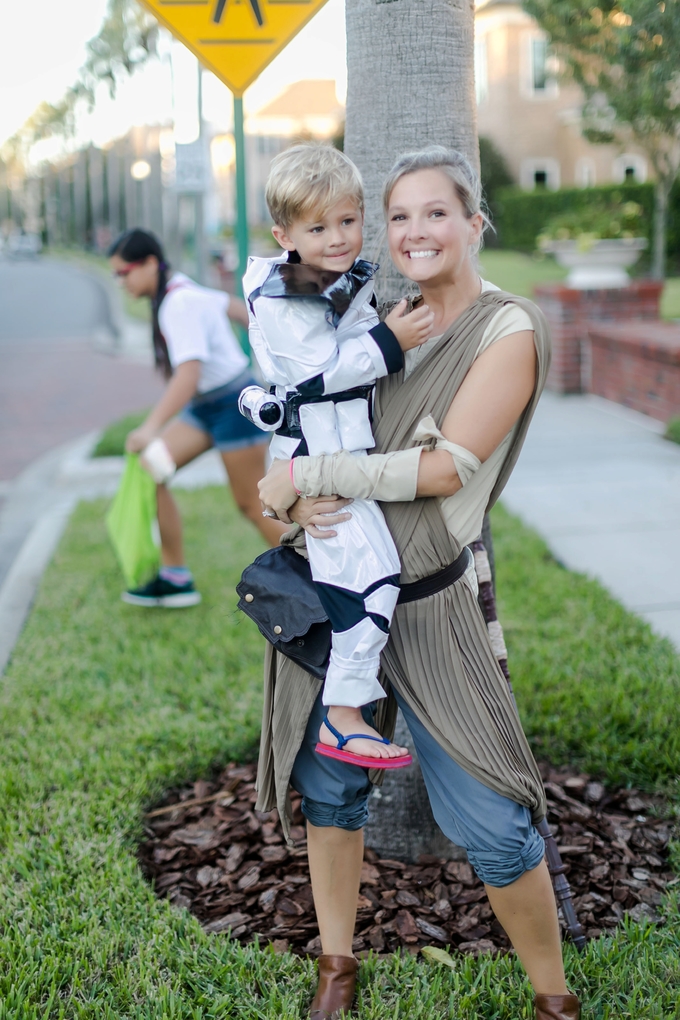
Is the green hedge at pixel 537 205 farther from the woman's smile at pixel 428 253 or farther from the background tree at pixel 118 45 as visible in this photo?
the woman's smile at pixel 428 253

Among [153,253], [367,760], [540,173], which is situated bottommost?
[367,760]

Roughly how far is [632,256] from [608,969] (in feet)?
32.8

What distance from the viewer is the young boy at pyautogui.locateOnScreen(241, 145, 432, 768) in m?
2.11

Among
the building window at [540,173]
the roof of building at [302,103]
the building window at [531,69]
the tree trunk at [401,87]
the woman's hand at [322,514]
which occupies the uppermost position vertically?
the roof of building at [302,103]

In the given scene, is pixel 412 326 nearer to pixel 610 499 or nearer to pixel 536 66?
pixel 610 499

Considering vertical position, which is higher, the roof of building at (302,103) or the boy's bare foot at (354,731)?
the roof of building at (302,103)

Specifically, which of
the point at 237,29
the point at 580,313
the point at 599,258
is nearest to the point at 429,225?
the point at 237,29

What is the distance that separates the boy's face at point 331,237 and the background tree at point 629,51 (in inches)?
85.6

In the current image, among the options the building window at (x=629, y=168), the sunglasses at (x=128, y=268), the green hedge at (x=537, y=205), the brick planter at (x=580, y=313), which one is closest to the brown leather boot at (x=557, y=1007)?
the sunglasses at (x=128, y=268)

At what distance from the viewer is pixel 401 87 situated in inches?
106

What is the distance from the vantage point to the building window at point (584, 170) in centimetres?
3453

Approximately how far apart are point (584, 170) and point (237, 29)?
111 feet

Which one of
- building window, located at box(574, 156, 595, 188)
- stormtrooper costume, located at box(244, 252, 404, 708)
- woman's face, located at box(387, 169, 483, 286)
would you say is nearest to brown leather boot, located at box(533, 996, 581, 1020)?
stormtrooper costume, located at box(244, 252, 404, 708)

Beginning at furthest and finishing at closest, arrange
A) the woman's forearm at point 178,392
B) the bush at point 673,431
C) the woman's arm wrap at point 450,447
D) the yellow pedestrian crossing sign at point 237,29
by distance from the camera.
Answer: the bush at point 673,431
the woman's forearm at point 178,392
the yellow pedestrian crossing sign at point 237,29
the woman's arm wrap at point 450,447
